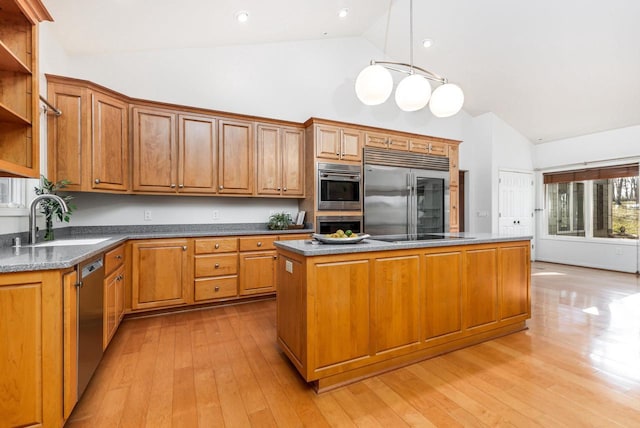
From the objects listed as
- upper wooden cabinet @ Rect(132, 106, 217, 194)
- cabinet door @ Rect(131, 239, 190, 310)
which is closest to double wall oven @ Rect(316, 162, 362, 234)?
upper wooden cabinet @ Rect(132, 106, 217, 194)

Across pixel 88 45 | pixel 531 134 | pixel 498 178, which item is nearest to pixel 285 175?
pixel 88 45

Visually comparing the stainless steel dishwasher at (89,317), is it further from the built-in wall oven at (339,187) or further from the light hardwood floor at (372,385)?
the built-in wall oven at (339,187)

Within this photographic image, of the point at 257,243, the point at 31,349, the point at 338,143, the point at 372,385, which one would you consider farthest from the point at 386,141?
the point at 31,349

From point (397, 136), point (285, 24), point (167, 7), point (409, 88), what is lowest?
point (409, 88)

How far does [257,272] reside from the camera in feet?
11.8

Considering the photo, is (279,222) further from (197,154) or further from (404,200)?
(404,200)

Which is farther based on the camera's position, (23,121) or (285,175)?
(285,175)

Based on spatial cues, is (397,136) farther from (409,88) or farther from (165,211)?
(165,211)

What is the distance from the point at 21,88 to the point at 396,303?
270 centimetres

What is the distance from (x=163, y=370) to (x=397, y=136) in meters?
4.16

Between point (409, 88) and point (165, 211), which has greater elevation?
point (409, 88)

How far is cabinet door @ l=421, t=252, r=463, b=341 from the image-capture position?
2188 mm

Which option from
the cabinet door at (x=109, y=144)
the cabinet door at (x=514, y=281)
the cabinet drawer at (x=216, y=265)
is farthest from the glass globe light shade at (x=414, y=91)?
the cabinet door at (x=109, y=144)

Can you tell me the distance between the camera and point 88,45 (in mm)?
3150
